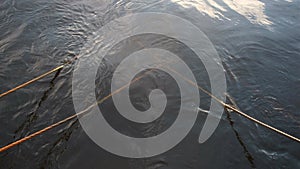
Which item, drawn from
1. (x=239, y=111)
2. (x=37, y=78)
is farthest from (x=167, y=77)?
(x=37, y=78)

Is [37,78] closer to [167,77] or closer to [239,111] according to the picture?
[167,77]

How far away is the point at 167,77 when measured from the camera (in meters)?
4.38

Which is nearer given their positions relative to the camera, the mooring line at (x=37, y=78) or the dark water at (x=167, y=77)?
the dark water at (x=167, y=77)

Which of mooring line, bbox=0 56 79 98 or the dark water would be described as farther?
mooring line, bbox=0 56 79 98

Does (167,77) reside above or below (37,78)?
above

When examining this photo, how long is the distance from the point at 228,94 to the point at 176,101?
92 centimetres

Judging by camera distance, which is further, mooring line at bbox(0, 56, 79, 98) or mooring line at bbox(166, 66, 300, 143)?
mooring line at bbox(0, 56, 79, 98)

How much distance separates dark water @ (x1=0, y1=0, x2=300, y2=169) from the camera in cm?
329

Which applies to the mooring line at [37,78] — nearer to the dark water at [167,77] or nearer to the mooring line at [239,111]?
the dark water at [167,77]

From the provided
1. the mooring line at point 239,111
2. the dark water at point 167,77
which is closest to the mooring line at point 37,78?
the dark water at point 167,77

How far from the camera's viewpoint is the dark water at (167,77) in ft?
10.8

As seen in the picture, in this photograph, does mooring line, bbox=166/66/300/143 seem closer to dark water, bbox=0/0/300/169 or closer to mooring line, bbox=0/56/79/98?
dark water, bbox=0/0/300/169

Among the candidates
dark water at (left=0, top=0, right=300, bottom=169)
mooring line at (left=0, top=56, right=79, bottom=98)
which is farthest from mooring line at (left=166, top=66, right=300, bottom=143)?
mooring line at (left=0, top=56, right=79, bottom=98)

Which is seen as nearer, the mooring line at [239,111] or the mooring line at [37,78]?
the mooring line at [239,111]
